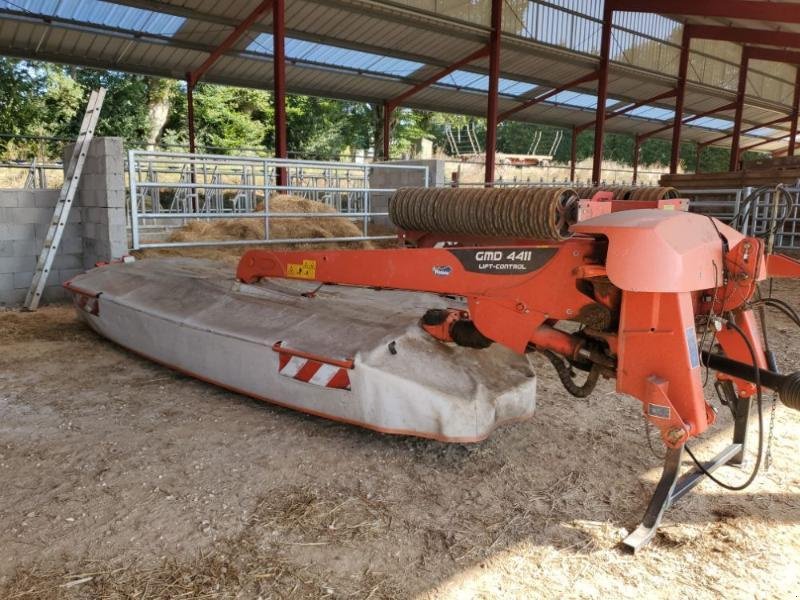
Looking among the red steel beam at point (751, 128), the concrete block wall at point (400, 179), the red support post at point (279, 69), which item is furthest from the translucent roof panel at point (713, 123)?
A: the red support post at point (279, 69)

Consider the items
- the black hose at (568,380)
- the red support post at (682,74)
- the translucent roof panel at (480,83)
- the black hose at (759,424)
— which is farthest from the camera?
the red support post at (682,74)

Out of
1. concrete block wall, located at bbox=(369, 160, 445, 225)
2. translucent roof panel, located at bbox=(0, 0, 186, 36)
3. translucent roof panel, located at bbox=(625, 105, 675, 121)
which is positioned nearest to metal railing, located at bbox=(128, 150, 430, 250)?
concrete block wall, located at bbox=(369, 160, 445, 225)

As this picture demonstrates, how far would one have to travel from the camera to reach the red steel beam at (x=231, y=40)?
1222 centimetres

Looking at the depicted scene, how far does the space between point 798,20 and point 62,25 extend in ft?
A: 50.6

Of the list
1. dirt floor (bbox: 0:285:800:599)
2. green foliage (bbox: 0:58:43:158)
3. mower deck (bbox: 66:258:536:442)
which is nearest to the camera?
dirt floor (bbox: 0:285:800:599)

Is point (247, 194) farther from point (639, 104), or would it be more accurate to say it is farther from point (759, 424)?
point (639, 104)

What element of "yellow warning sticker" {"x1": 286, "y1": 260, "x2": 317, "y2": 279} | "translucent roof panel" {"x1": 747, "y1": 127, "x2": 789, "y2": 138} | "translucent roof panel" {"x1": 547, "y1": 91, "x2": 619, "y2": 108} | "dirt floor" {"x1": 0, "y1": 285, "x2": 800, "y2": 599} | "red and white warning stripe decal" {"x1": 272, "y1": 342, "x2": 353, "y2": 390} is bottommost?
"dirt floor" {"x1": 0, "y1": 285, "x2": 800, "y2": 599}

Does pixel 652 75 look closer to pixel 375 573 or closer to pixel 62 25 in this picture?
pixel 62 25

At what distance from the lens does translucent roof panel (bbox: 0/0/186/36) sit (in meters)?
11.7

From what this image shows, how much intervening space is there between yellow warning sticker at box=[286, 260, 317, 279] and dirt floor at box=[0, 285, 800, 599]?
0.93m

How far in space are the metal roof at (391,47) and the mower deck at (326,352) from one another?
31.5 ft

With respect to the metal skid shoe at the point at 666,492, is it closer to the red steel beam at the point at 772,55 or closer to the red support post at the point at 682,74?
the red support post at the point at 682,74

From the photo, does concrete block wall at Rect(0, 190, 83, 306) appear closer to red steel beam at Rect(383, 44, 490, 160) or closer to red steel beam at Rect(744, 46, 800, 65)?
red steel beam at Rect(383, 44, 490, 160)

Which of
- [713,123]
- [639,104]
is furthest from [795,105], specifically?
[639,104]
